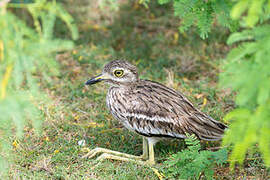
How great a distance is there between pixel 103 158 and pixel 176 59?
98.3 inches

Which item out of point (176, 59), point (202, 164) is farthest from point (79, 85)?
point (202, 164)

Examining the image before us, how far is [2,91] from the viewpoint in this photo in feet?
8.21

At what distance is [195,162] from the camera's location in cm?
366

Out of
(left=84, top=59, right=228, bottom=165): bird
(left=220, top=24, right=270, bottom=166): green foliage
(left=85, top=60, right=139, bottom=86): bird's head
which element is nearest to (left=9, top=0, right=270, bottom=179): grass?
(left=84, top=59, right=228, bottom=165): bird

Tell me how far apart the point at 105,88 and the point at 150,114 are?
1532 mm

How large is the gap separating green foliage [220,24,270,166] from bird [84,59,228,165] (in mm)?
1569

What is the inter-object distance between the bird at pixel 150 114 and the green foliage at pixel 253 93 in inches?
61.8

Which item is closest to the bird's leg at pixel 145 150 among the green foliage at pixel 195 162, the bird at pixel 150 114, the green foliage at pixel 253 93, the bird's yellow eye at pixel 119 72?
the bird at pixel 150 114

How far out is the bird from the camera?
164 inches

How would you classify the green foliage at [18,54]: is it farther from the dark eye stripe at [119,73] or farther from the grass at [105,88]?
the dark eye stripe at [119,73]

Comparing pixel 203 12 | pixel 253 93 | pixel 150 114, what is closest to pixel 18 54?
pixel 253 93

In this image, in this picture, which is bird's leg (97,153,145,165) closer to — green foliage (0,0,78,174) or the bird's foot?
the bird's foot

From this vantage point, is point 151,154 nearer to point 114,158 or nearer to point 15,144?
point 114,158

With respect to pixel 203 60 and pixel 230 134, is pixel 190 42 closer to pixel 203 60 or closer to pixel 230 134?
pixel 203 60
